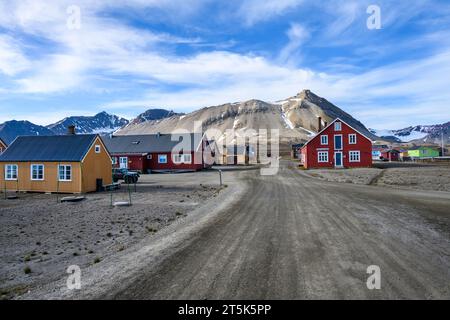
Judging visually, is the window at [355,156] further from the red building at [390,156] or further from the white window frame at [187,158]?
the red building at [390,156]

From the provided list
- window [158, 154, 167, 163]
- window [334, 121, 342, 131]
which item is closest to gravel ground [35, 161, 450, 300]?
window [334, 121, 342, 131]

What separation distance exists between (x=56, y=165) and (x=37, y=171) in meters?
2.36

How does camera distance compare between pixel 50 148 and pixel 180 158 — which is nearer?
pixel 50 148

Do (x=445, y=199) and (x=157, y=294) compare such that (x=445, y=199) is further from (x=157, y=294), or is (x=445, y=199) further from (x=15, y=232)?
(x=15, y=232)

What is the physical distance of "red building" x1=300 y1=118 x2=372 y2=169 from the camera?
48.1 m

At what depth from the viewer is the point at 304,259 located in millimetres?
7621

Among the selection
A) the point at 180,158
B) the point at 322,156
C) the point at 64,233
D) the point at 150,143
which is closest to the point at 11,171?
the point at 64,233

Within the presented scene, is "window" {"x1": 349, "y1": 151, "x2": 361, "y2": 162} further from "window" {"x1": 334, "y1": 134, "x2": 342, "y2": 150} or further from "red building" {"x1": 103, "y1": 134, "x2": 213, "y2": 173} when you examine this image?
"red building" {"x1": 103, "y1": 134, "x2": 213, "y2": 173}

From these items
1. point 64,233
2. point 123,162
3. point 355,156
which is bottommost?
point 64,233

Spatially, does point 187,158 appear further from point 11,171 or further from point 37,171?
point 11,171

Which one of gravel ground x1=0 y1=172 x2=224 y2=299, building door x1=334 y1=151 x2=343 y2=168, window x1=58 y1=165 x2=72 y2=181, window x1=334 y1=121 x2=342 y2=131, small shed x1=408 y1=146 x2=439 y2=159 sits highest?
window x1=334 y1=121 x2=342 y2=131

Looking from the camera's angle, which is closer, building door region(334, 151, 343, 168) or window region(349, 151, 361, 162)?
window region(349, 151, 361, 162)

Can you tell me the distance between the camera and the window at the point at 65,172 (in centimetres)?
2589

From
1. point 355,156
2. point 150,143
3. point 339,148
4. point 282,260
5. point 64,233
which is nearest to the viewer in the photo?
point 282,260
